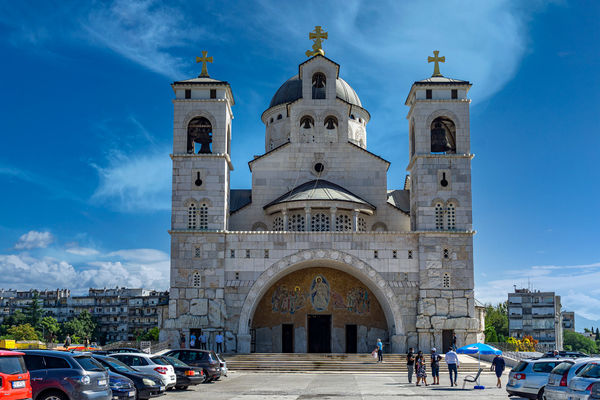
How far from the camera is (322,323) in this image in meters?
40.5

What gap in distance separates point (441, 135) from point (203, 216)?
14966 millimetres

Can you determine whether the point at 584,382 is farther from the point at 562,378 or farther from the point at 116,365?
the point at 116,365

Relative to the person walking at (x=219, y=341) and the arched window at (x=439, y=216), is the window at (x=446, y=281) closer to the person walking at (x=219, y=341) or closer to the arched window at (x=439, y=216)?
the arched window at (x=439, y=216)

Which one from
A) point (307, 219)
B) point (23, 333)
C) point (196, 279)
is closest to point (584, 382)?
point (307, 219)

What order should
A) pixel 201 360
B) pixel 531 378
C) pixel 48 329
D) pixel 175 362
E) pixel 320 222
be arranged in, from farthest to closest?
pixel 48 329
pixel 320 222
pixel 201 360
pixel 175 362
pixel 531 378

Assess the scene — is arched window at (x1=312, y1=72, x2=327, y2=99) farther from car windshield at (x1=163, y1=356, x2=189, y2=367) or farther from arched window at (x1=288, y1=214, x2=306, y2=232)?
car windshield at (x1=163, y1=356, x2=189, y2=367)

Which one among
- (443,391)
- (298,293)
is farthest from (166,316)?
(443,391)

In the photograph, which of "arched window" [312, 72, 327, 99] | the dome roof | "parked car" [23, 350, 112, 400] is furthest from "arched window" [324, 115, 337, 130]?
"parked car" [23, 350, 112, 400]

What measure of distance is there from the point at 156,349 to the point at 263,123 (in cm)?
2525

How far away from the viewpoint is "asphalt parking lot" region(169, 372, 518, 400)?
20734 millimetres

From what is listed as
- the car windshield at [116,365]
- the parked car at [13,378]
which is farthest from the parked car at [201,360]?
the parked car at [13,378]

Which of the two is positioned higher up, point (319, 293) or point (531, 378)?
point (319, 293)

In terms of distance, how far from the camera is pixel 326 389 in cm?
2306

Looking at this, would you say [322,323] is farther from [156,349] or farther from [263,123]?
[263,123]
